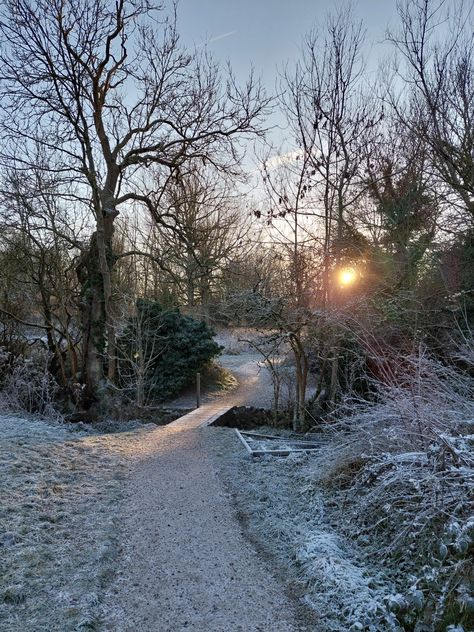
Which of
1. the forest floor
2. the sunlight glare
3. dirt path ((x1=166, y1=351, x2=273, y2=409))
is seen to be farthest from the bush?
the forest floor

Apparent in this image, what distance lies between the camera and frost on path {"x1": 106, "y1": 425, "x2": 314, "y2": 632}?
2.79 meters

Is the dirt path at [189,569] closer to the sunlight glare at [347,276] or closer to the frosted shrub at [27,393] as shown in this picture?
the sunlight glare at [347,276]

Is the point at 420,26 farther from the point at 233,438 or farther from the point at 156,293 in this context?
the point at 156,293

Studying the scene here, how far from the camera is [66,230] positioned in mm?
14297

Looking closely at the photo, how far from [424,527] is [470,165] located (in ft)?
25.7

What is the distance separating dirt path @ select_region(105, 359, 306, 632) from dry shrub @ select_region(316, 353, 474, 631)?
78 cm

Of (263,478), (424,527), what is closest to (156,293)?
(263,478)

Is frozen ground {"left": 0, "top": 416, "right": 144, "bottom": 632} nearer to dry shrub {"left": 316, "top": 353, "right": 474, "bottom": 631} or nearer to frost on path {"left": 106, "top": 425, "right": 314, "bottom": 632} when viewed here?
frost on path {"left": 106, "top": 425, "right": 314, "bottom": 632}

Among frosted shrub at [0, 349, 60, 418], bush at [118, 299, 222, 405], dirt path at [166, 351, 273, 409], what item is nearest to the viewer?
frosted shrub at [0, 349, 60, 418]

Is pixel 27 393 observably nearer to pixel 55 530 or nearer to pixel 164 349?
pixel 164 349

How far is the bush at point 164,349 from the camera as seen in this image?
45.7 feet

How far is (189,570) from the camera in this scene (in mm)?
3357

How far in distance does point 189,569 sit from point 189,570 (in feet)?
0.05

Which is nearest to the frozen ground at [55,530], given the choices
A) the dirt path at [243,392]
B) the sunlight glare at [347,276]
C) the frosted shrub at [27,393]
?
the frosted shrub at [27,393]
